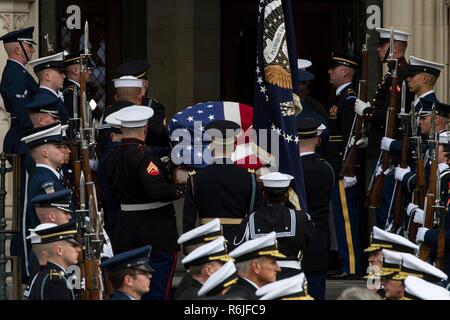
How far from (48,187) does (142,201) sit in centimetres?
91

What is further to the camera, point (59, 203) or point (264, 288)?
point (59, 203)

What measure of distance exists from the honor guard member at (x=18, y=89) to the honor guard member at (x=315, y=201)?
225 cm

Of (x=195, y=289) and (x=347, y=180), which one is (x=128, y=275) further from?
(x=347, y=180)

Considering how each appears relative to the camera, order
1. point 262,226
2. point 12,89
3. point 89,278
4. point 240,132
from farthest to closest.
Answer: point 12,89
point 240,132
point 262,226
point 89,278

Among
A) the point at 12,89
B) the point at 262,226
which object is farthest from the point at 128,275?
the point at 12,89

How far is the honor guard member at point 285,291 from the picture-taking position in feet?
36.3

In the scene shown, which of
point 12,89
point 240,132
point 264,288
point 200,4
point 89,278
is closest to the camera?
point 264,288

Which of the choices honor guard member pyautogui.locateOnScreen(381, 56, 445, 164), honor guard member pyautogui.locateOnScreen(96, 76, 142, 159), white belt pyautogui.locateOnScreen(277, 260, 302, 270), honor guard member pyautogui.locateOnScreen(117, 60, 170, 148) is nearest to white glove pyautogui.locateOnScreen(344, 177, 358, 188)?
honor guard member pyautogui.locateOnScreen(381, 56, 445, 164)

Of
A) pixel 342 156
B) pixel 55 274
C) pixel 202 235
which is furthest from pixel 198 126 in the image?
pixel 55 274

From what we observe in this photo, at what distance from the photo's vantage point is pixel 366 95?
17094 millimetres

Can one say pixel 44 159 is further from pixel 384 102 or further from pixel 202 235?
pixel 384 102

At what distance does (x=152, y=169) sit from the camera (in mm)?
15109
